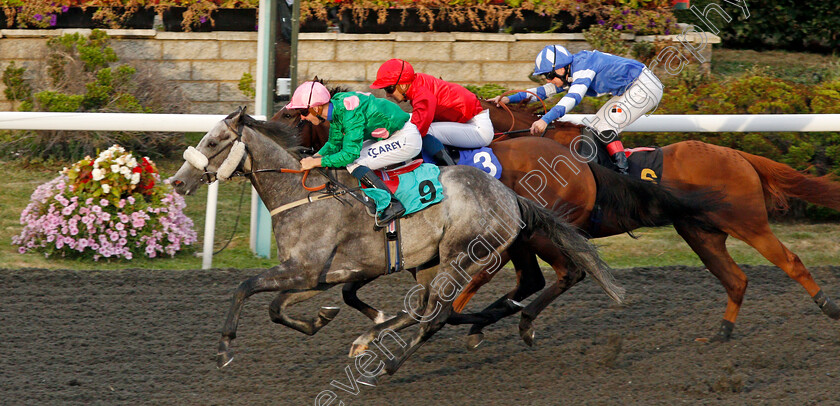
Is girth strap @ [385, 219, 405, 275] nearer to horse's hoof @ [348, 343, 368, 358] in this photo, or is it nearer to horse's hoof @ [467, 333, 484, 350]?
horse's hoof @ [348, 343, 368, 358]

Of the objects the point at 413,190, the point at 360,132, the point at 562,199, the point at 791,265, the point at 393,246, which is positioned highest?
the point at 360,132

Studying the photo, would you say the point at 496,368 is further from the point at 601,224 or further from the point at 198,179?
the point at 198,179

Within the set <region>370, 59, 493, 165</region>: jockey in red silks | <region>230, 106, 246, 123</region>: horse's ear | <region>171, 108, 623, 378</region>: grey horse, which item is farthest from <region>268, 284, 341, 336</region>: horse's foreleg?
<region>370, 59, 493, 165</region>: jockey in red silks

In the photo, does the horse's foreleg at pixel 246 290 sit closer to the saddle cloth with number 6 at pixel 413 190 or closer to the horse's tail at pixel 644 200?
the saddle cloth with number 6 at pixel 413 190

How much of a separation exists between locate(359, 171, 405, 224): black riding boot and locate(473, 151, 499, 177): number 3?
720 millimetres

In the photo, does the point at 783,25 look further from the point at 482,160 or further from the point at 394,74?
the point at 394,74

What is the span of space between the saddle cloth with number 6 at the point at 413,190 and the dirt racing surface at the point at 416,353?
32.7 inches

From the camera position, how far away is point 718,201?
4.73 m

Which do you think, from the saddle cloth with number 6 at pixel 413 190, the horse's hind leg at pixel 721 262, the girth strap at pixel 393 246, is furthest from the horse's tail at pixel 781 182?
the girth strap at pixel 393 246

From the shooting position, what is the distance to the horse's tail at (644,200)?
4738 mm

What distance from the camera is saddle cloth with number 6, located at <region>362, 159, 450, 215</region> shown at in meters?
4.05

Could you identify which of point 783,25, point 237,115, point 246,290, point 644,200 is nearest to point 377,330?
point 246,290

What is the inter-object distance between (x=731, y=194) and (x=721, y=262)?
0.39m

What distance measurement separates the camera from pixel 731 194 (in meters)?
4.88
